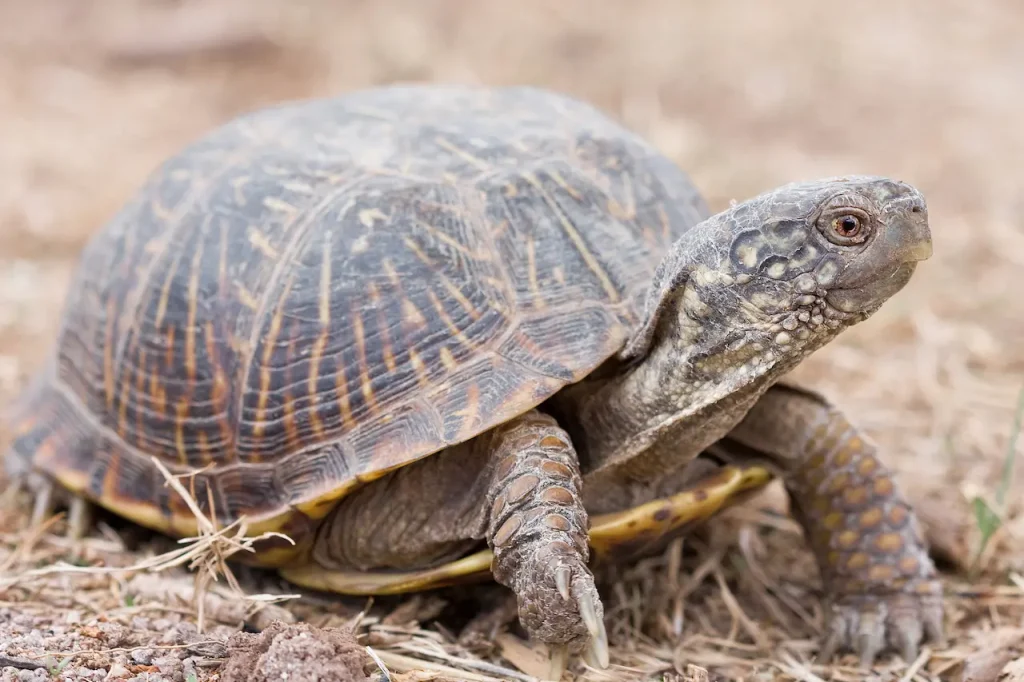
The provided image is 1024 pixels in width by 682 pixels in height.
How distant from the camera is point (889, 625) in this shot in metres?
2.88

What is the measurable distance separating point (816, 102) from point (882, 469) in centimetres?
601

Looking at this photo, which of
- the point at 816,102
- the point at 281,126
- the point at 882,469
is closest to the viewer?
the point at 882,469

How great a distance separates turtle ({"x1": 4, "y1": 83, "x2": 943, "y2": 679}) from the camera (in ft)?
7.70

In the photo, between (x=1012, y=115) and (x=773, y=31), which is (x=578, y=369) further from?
(x=773, y=31)

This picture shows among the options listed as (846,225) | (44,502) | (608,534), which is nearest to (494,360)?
(608,534)

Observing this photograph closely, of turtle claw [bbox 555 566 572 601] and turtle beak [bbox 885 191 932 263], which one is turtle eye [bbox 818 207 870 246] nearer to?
turtle beak [bbox 885 191 932 263]

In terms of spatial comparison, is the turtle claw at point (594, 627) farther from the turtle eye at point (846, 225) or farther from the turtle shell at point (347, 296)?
the turtle eye at point (846, 225)

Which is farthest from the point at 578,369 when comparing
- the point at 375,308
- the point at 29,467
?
the point at 29,467

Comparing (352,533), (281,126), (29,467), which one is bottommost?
(29,467)

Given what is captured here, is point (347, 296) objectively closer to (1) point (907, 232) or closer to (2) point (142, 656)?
(2) point (142, 656)

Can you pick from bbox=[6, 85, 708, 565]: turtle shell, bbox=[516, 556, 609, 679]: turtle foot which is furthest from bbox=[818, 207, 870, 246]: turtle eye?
bbox=[516, 556, 609, 679]: turtle foot

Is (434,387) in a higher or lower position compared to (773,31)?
lower

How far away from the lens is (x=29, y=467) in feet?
11.5

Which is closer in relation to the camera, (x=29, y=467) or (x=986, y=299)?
(x=29, y=467)
